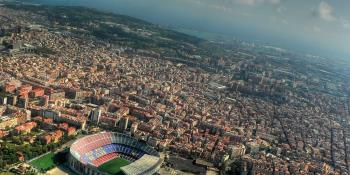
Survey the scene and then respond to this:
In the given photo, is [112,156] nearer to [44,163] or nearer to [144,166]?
[144,166]

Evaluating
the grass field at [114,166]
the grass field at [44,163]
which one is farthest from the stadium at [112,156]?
the grass field at [44,163]

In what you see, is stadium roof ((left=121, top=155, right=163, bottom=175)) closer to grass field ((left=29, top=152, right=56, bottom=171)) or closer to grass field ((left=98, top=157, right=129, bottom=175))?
grass field ((left=98, top=157, right=129, bottom=175))

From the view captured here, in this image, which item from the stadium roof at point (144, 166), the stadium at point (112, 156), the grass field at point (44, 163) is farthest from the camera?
Result: the grass field at point (44, 163)

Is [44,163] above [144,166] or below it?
below

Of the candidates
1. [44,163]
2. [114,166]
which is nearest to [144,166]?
[114,166]

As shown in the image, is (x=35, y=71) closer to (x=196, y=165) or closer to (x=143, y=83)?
(x=143, y=83)

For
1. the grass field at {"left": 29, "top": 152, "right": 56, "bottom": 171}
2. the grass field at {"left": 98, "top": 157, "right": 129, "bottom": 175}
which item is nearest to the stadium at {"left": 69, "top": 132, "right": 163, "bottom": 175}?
the grass field at {"left": 98, "top": 157, "right": 129, "bottom": 175}

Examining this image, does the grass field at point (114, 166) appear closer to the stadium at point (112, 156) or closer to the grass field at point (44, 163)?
the stadium at point (112, 156)

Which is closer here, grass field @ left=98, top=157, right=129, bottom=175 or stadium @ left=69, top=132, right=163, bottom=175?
stadium @ left=69, top=132, right=163, bottom=175
